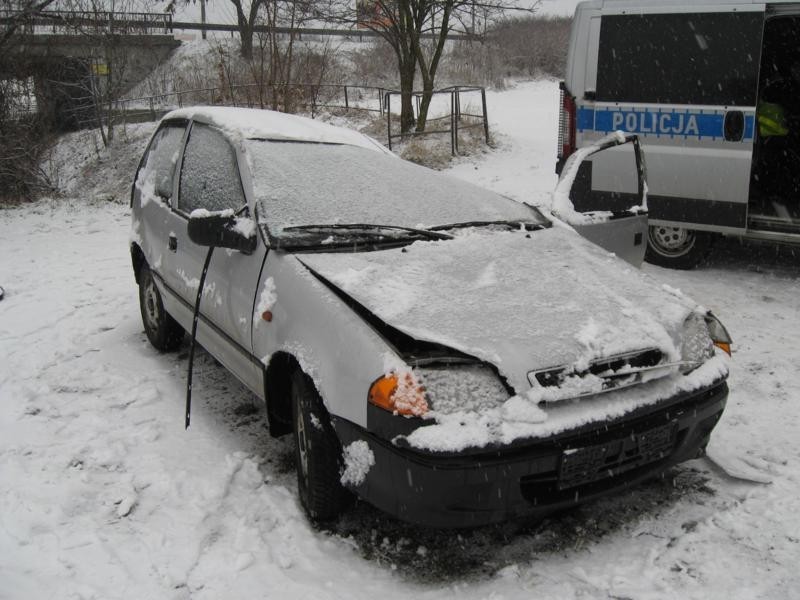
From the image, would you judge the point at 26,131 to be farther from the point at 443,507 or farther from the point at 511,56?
the point at 511,56

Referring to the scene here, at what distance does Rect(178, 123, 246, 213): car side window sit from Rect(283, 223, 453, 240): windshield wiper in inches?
16.7

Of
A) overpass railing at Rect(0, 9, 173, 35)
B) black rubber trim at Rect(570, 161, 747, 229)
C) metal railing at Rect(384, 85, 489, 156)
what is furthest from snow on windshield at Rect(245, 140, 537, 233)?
overpass railing at Rect(0, 9, 173, 35)

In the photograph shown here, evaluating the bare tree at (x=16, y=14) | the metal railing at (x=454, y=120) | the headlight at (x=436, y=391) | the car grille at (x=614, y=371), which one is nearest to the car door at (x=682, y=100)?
the car grille at (x=614, y=371)

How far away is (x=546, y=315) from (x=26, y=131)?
1275cm

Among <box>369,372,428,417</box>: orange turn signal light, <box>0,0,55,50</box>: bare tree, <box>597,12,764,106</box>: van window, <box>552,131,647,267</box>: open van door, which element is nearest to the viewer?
<box>369,372,428,417</box>: orange turn signal light

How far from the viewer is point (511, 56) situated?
27.8 meters

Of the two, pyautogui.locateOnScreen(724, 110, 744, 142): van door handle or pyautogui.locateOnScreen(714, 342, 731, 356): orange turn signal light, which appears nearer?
pyautogui.locateOnScreen(714, 342, 731, 356): orange turn signal light

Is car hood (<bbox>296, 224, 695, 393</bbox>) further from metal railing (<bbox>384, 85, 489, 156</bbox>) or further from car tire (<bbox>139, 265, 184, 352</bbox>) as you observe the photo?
metal railing (<bbox>384, 85, 489, 156</bbox>)

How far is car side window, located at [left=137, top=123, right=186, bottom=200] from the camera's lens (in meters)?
4.65

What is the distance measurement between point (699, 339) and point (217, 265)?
7.55 feet

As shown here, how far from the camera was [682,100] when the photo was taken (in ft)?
20.0

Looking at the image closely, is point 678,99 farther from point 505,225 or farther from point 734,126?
point 505,225

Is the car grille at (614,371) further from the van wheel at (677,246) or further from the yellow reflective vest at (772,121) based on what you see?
the yellow reflective vest at (772,121)

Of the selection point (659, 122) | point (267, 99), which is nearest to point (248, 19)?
point (267, 99)
